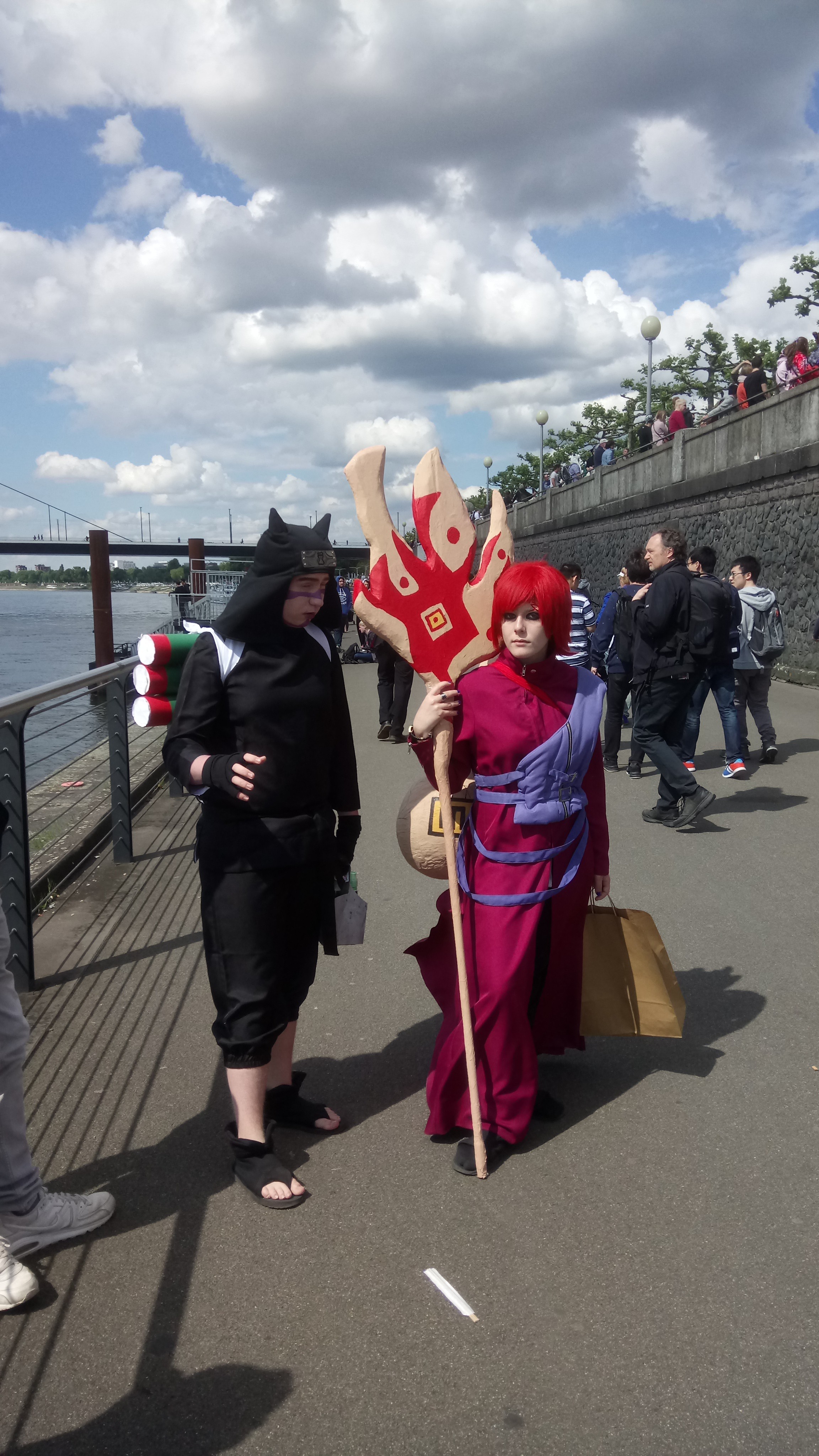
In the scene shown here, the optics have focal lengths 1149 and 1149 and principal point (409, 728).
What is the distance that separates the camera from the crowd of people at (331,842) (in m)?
3.09

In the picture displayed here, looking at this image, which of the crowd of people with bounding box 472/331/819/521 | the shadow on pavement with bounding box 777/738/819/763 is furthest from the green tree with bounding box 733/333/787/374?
the shadow on pavement with bounding box 777/738/819/763

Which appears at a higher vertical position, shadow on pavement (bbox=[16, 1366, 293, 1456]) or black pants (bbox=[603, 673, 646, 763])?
black pants (bbox=[603, 673, 646, 763])

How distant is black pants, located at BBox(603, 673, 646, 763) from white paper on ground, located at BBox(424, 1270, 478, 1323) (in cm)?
707

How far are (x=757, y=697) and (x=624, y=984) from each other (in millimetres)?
7036

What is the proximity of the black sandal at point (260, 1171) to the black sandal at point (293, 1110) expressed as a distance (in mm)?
254

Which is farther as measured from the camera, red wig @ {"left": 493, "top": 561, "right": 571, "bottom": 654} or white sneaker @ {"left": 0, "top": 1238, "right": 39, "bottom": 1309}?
red wig @ {"left": 493, "top": 561, "right": 571, "bottom": 654}

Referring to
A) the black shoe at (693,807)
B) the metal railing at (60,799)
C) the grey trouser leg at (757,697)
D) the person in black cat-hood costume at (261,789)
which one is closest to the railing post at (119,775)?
the metal railing at (60,799)

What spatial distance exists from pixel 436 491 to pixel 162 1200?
2.12 metres

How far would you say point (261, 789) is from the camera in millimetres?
3121

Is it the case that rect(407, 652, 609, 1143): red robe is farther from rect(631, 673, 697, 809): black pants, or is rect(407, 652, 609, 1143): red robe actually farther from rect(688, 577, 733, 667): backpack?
rect(688, 577, 733, 667): backpack

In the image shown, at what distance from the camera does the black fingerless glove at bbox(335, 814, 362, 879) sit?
11.1ft

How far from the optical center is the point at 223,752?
3162 millimetres

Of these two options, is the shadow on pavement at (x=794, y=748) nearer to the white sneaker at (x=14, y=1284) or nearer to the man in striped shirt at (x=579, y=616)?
the man in striped shirt at (x=579, y=616)

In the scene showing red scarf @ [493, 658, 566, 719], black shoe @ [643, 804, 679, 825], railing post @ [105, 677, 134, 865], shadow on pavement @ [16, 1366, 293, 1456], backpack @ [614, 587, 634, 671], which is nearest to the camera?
shadow on pavement @ [16, 1366, 293, 1456]
